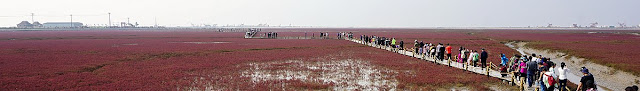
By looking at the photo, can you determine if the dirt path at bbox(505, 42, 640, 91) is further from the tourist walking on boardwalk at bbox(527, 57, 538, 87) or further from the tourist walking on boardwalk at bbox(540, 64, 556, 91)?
the tourist walking on boardwalk at bbox(540, 64, 556, 91)

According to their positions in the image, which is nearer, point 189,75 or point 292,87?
point 292,87

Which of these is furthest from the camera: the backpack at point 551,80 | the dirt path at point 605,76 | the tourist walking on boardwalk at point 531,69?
the dirt path at point 605,76

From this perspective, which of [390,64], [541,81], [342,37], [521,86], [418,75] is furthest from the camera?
[342,37]

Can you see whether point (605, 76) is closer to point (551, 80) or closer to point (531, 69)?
point (531, 69)

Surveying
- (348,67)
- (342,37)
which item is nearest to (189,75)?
(348,67)

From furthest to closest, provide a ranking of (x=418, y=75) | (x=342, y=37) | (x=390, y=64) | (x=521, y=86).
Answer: (x=342, y=37) → (x=390, y=64) → (x=418, y=75) → (x=521, y=86)

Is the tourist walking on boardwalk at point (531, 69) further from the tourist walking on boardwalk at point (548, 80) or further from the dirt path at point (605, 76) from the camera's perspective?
the dirt path at point (605, 76)

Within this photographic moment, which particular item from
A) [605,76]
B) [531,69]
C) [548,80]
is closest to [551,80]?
[548,80]

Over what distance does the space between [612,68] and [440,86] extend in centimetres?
1254

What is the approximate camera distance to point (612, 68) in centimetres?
2228

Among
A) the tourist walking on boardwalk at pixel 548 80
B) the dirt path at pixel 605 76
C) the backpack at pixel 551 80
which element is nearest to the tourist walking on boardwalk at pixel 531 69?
the tourist walking on boardwalk at pixel 548 80

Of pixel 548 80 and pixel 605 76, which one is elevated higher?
pixel 548 80

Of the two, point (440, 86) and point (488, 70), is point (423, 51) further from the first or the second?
point (440, 86)

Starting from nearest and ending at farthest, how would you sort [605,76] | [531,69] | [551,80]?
[551,80], [531,69], [605,76]
